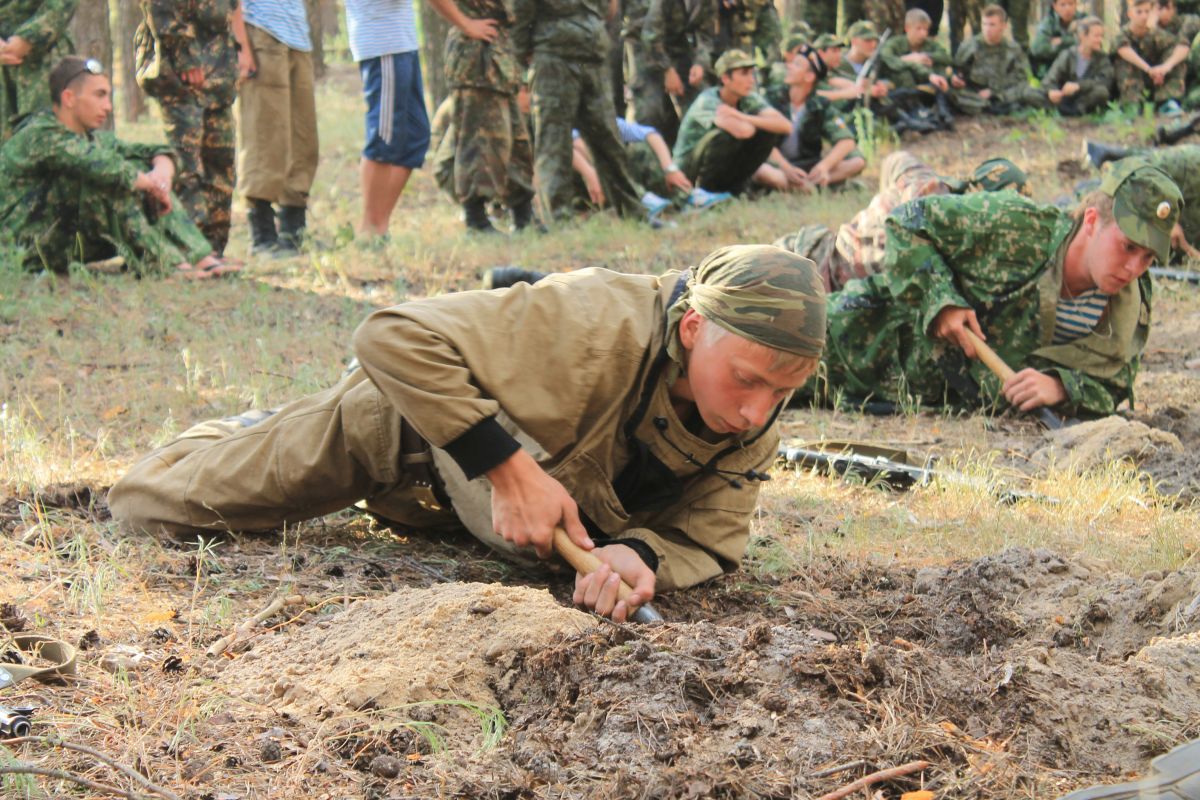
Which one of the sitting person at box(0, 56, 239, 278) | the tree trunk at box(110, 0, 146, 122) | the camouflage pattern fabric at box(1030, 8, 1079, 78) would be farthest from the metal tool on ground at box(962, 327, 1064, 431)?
the tree trunk at box(110, 0, 146, 122)

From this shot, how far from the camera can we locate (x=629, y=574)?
3.06 metres

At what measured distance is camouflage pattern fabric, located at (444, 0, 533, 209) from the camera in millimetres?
8086

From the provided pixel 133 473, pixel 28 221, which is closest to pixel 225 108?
pixel 28 221

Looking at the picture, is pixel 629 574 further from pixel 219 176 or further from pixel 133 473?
pixel 219 176

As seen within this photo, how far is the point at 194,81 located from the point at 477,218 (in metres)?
2.31

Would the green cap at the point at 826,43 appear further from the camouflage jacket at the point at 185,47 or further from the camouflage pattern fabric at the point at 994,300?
the camouflage pattern fabric at the point at 994,300

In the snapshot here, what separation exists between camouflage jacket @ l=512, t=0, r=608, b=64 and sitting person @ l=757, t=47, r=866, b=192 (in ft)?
7.91

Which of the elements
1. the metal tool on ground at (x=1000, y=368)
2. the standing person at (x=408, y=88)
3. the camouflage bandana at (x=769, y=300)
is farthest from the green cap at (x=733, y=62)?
the camouflage bandana at (x=769, y=300)

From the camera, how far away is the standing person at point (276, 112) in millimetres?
7566

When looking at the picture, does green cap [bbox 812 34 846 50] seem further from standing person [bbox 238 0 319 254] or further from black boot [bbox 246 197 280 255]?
black boot [bbox 246 197 280 255]

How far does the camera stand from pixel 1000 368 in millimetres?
5367

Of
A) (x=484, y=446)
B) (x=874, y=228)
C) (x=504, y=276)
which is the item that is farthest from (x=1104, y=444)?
(x=484, y=446)

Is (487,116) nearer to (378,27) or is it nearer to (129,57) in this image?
(378,27)

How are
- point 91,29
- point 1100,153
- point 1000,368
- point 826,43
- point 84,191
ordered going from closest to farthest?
point 1000,368 < point 84,191 < point 1100,153 < point 826,43 < point 91,29
